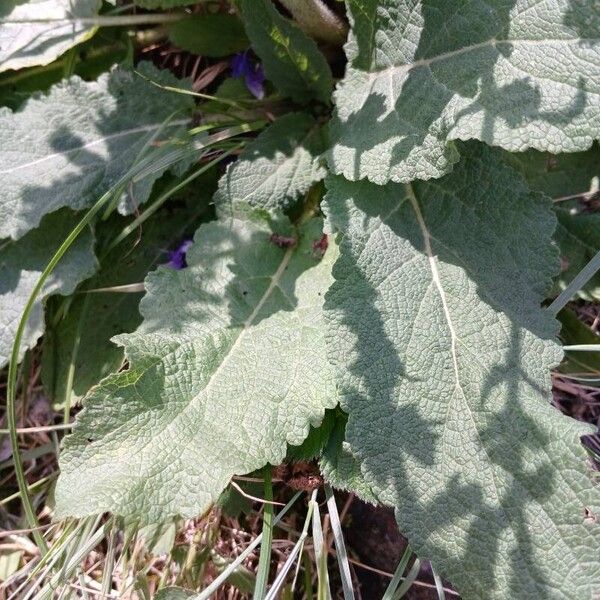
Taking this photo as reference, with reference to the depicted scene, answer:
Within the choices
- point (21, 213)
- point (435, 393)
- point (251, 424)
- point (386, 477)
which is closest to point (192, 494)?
point (251, 424)

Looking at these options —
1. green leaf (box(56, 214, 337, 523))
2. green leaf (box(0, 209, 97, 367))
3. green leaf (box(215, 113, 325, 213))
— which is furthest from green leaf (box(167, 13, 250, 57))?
green leaf (box(56, 214, 337, 523))

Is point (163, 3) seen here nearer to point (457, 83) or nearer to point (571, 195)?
point (457, 83)

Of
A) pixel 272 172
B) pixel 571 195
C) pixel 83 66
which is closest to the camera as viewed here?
pixel 571 195

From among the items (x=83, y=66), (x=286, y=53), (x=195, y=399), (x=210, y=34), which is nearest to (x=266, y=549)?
(x=195, y=399)

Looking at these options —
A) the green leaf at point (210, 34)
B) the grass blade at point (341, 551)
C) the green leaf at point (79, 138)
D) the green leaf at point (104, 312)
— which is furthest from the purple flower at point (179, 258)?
the grass blade at point (341, 551)

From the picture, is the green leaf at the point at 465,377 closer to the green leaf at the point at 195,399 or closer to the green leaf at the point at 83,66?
the green leaf at the point at 195,399

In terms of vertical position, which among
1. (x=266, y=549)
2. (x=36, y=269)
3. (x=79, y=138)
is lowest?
(x=266, y=549)
